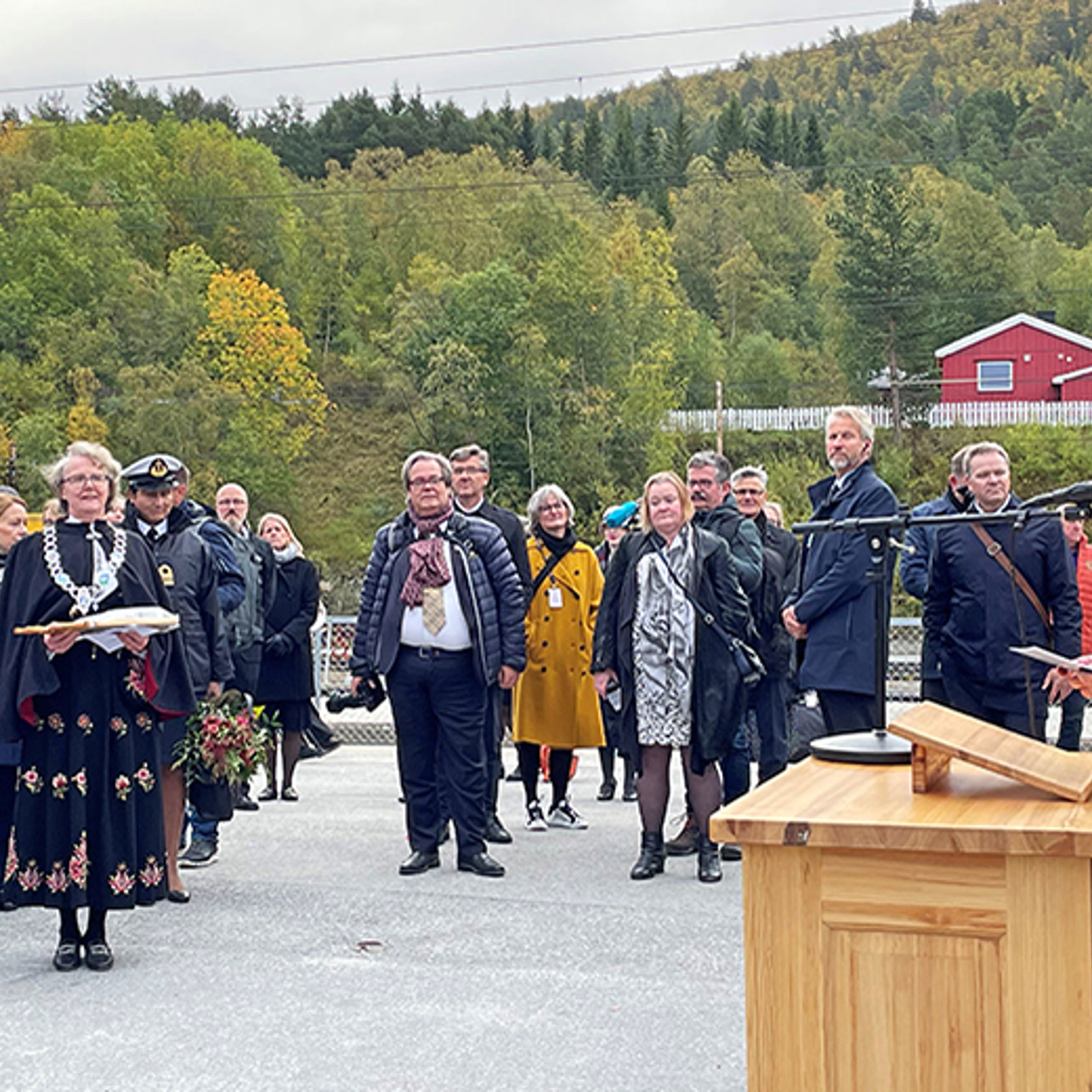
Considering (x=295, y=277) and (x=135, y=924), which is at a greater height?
(x=295, y=277)

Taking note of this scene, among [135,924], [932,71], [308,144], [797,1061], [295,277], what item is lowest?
[135,924]

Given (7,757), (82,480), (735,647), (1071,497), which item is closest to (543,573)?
(735,647)

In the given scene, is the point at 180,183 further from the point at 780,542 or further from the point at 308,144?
the point at 780,542

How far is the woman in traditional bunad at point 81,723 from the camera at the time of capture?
20.5ft

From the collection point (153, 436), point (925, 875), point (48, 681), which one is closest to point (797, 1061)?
point (925, 875)

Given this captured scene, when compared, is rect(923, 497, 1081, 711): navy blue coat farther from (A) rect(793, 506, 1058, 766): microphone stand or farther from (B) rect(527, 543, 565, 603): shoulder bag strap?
(A) rect(793, 506, 1058, 766): microphone stand

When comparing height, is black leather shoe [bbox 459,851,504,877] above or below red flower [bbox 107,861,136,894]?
below

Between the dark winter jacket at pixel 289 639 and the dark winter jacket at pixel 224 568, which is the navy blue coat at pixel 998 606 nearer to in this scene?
the dark winter jacket at pixel 224 568

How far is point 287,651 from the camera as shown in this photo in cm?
1066

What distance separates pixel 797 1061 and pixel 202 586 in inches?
202

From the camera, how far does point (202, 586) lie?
784 centimetres

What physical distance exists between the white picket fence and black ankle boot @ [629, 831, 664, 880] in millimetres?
56646

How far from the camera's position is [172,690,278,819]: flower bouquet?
25.4 ft

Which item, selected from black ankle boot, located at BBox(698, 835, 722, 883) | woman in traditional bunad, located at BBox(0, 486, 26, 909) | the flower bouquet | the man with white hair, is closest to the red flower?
woman in traditional bunad, located at BBox(0, 486, 26, 909)
